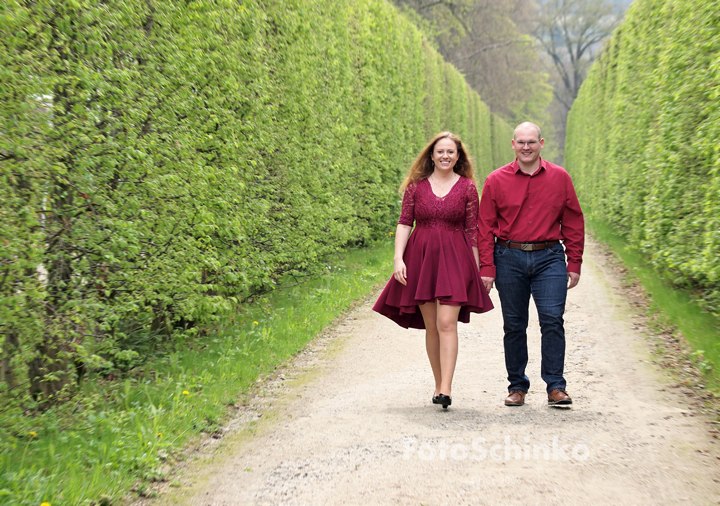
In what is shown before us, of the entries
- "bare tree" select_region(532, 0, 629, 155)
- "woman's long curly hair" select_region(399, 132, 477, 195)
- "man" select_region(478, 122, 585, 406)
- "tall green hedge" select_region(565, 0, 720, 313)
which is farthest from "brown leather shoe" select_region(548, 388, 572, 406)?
"bare tree" select_region(532, 0, 629, 155)

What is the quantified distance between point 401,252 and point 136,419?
222 cm

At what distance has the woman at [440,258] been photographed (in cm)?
484

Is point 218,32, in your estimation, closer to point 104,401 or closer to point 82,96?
point 82,96

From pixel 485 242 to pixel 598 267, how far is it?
7.34 m

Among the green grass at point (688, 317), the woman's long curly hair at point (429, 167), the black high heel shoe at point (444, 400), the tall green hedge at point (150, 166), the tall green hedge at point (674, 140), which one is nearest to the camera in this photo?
the tall green hedge at point (150, 166)

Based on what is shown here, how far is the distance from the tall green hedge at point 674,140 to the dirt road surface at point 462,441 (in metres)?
1.38

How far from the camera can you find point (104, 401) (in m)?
4.62

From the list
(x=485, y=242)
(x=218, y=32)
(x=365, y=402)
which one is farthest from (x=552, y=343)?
(x=218, y=32)

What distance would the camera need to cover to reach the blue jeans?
15.6 ft

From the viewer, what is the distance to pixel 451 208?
494 cm

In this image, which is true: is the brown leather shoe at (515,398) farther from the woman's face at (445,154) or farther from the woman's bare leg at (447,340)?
the woman's face at (445,154)

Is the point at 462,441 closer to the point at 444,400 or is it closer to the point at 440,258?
the point at 444,400

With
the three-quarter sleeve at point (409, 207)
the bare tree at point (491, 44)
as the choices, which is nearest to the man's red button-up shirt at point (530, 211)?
the three-quarter sleeve at point (409, 207)

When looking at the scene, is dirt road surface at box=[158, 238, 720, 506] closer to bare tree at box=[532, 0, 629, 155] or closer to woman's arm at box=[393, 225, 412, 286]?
woman's arm at box=[393, 225, 412, 286]
